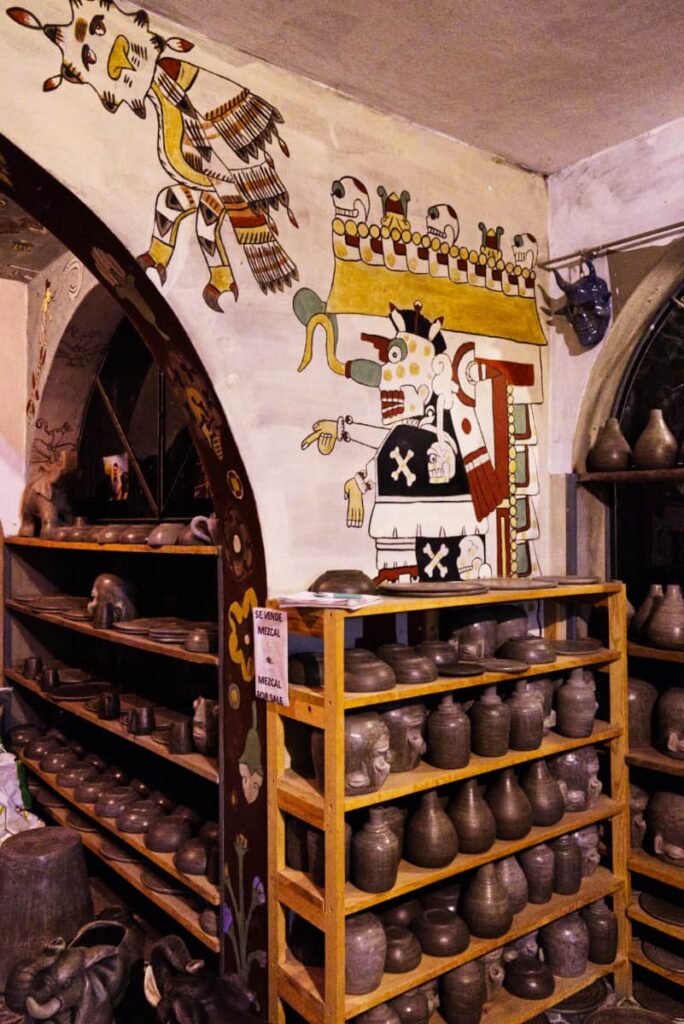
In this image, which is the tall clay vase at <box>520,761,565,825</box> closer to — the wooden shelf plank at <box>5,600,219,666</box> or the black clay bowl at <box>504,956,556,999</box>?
the black clay bowl at <box>504,956,556,999</box>

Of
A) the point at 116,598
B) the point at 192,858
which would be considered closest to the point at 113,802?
the point at 192,858

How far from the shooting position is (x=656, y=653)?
2602mm

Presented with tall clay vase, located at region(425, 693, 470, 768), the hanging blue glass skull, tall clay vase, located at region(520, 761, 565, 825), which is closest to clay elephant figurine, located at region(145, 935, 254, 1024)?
tall clay vase, located at region(425, 693, 470, 768)

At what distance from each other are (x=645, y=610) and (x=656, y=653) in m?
0.17

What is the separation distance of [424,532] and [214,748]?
998 mm

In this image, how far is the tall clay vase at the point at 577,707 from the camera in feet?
8.44

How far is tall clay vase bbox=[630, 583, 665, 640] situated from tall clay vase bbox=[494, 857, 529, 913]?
2.93 feet

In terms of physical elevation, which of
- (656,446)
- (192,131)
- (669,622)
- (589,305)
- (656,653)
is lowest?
(656,653)

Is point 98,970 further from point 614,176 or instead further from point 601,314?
point 614,176

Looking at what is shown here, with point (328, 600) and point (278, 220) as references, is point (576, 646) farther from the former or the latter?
point (278, 220)

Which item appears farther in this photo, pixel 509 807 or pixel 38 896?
pixel 38 896

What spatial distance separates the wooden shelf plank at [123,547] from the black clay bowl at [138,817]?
38.4 inches

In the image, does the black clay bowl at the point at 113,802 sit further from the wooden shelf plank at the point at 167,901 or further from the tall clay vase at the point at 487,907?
the tall clay vase at the point at 487,907

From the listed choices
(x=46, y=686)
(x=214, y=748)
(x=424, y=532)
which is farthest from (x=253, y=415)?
(x=46, y=686)
